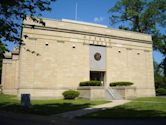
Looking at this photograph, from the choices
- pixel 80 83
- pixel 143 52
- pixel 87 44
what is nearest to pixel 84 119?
pixel 80 83

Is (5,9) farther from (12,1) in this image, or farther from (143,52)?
(143,52)

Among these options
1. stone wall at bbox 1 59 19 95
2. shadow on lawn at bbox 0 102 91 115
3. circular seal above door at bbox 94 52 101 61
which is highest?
circular seal above door at bbox 94 52 101 61

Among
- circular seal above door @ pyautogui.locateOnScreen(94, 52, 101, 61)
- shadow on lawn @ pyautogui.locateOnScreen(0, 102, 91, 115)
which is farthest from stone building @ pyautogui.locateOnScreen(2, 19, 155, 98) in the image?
shadow on lawn @ pyautogui.locateOnScreen(0, 102, 91, 115)

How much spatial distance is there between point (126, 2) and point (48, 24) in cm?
2565

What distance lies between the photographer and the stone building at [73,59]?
3388cm

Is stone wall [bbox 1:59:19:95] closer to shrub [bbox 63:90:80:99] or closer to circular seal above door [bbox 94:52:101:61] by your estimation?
shrub [bbox 63:90:80:99]

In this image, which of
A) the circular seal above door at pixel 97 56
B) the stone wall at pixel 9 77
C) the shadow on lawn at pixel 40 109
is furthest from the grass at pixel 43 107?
the stone wall at pixel 9 77

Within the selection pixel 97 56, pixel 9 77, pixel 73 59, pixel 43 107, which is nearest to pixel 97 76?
pixel 97 56

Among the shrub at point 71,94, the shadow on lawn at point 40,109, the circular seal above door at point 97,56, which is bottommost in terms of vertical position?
the shadow on lawn at point 40,109

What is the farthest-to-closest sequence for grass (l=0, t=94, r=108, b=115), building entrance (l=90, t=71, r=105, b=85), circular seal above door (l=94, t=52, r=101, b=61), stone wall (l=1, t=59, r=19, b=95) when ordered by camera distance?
stone wall (l=1, t=59, r=19, b=95)
building entrance (l=90, t=71, r=105, b=85)
circular seal above door (l=94, t=52, r=101, b=61)
grass (l=0, t=94, r=108, b=115)

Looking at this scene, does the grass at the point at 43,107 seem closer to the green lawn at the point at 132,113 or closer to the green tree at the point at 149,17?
the green lawn at the point at 132,113

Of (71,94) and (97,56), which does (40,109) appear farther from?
(97,56)

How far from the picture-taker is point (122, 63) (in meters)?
40.6

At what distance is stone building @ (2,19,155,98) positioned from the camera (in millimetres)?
33875
